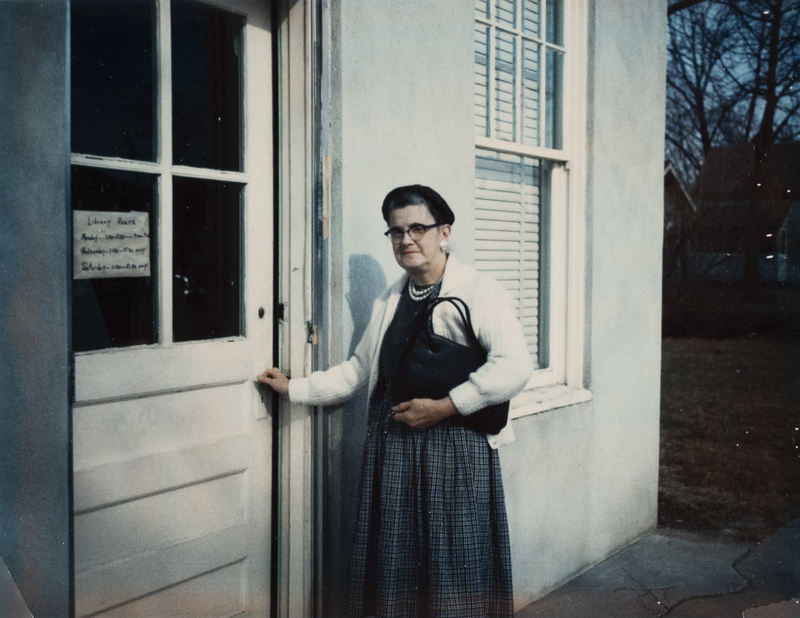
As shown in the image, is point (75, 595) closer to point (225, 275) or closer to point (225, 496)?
point (225, 496)

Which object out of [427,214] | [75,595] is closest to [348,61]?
[427,214]

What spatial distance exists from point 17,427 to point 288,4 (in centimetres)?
178

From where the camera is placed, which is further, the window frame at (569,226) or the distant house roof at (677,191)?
the distant house roof at (677,191)

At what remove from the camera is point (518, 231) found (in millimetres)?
4062

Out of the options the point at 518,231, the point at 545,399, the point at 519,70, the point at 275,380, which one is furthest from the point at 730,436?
the point at 275,380

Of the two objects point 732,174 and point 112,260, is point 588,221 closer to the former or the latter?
point 112,260

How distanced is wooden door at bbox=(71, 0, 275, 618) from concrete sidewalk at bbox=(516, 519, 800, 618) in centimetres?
179

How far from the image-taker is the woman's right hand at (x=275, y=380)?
2744 millimetres

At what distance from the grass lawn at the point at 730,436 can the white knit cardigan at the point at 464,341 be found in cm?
330

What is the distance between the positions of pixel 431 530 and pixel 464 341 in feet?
2.09

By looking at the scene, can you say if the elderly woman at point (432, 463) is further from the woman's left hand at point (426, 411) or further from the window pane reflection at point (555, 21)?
the window pane reflection at point (555, 21)

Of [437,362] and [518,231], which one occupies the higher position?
[518,231]

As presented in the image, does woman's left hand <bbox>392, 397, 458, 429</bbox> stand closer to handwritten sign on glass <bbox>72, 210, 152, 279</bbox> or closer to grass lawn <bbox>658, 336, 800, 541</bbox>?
handwritten sign on glass <bbox>72, 210, 152, 279</bbox>

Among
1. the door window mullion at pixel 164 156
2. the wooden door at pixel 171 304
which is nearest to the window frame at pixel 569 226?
the wooden door at pixel 171 304
